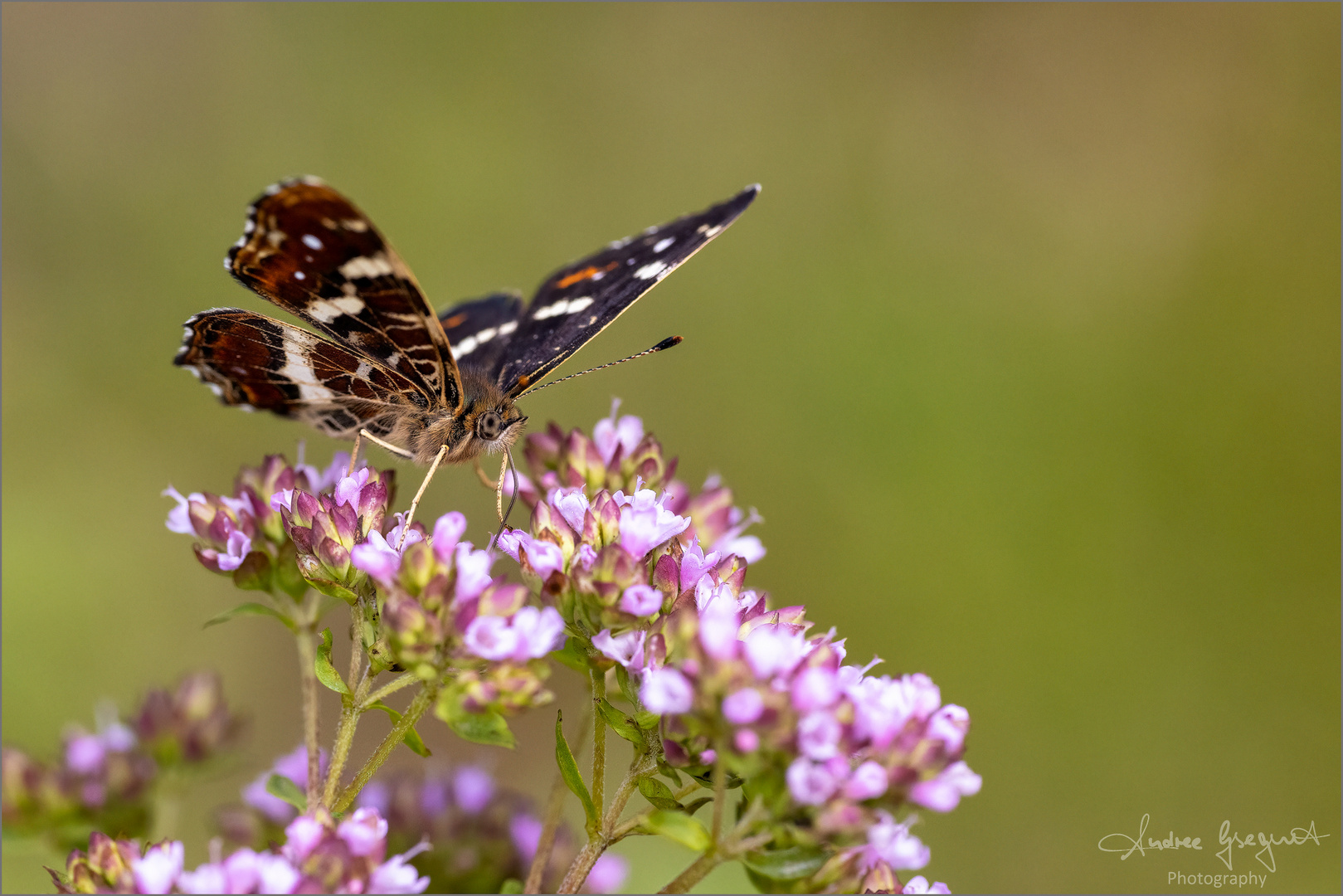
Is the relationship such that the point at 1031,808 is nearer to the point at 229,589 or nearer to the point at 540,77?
the point at 229,589

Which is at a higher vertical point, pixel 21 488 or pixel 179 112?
pixel 179 112

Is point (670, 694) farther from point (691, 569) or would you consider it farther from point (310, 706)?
point (310, 706)

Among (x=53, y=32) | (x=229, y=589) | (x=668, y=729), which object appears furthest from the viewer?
(x=53, y=32)

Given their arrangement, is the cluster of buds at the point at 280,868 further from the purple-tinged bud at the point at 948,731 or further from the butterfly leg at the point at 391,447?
the butterfly leg at the point at 391,447

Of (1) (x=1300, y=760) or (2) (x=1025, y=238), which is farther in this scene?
(2) (x=1025, y=238)

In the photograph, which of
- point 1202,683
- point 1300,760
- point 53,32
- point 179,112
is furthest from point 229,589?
point 1300,760

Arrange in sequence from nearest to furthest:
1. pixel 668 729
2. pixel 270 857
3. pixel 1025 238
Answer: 1. pixel 270 857
2. pixel 668 729
3. pixel 1025 238
